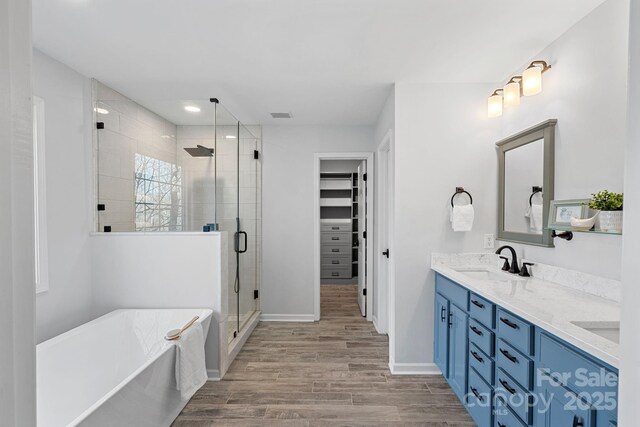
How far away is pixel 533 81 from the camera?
228cm

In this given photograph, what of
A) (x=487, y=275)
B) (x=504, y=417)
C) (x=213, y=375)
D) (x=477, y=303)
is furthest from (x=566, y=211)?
(x=213, y=375)

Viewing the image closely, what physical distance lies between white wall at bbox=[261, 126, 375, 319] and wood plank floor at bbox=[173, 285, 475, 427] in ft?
2.19

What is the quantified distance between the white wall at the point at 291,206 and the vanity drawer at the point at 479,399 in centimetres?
242

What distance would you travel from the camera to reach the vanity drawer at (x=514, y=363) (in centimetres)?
161

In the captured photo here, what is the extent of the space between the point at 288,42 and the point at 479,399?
2.54m

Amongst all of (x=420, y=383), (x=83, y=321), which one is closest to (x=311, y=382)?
(x=420, y=383)

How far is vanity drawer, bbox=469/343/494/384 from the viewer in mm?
1985

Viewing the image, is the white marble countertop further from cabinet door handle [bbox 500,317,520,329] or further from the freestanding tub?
the freestanding tub

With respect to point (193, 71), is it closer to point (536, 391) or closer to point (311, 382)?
point (311, 382)

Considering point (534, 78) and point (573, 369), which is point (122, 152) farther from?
point (573, 369)

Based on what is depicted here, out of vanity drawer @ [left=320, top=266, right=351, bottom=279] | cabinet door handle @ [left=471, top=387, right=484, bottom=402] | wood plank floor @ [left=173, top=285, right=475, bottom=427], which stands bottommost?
wood plank floor @ [left=173, top=285, right=475, bottom=427]

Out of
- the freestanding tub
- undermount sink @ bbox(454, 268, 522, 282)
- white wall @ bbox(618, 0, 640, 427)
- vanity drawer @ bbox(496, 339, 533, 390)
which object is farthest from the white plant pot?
the freestanding tub

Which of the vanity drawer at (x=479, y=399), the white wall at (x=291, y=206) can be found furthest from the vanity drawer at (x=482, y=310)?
the white wall at (x=291, y=206)

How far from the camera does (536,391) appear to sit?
5.10ft
